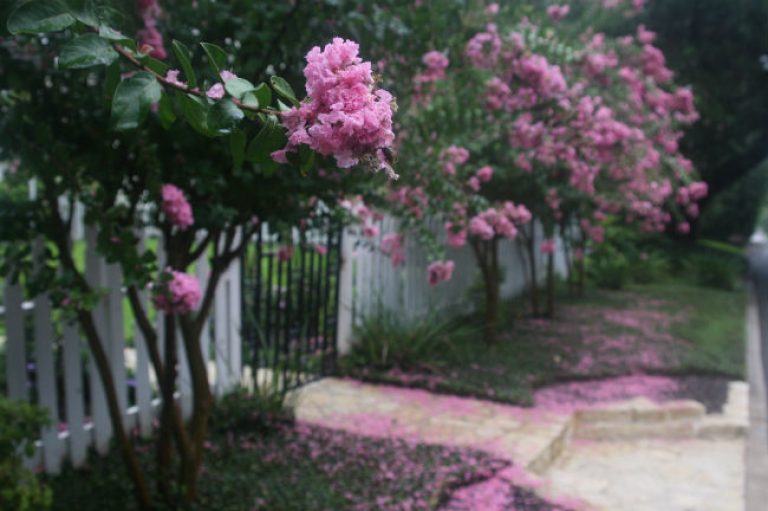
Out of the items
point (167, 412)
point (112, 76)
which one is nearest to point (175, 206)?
point (167, 412)

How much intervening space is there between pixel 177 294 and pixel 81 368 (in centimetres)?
152

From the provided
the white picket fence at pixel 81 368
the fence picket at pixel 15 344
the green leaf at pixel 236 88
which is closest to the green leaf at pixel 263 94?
the green leaf at pixel 236 88

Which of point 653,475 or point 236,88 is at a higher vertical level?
point 236,88

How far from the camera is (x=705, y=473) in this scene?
454 cm

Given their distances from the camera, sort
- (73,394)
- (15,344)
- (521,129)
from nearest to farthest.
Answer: (15,344) → (73,394) → (521,129)

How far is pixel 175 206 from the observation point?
2611 millimetres

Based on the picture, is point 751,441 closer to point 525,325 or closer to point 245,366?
point 525,325

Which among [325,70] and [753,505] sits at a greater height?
[325,70]

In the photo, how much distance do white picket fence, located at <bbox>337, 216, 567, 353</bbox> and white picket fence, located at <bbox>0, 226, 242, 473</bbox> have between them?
1.34 m

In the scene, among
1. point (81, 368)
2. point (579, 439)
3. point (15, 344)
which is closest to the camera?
point (15, 344)

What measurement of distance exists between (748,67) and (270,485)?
12.7m

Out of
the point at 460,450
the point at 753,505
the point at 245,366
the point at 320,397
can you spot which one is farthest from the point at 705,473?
the point at 245,366

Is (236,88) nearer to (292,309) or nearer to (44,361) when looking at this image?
(44,361)

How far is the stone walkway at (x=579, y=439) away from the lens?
3969 mm
